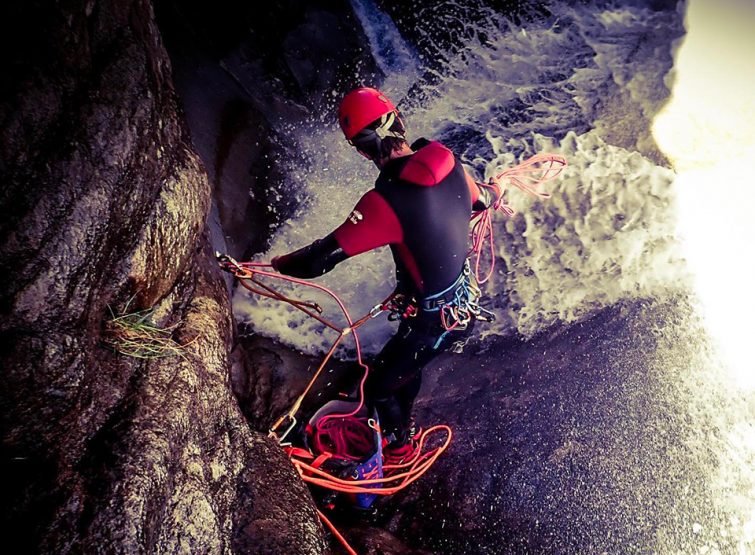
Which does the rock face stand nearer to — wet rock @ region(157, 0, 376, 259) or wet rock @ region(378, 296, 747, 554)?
wet rock @ region(157, 0, 376, 259)

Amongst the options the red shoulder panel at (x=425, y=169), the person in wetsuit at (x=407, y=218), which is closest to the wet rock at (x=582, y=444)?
the person in wetsuit at (x=407, y=218)

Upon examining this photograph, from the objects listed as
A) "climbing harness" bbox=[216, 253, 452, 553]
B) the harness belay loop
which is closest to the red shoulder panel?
the harness belay loop

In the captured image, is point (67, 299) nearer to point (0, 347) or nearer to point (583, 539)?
point (0, 347)

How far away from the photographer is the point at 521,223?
4719mm

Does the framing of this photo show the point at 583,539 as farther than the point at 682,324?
No

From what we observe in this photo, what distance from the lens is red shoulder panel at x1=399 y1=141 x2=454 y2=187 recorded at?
2508mm

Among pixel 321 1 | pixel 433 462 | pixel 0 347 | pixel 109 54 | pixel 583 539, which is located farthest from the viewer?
pixel 321 1

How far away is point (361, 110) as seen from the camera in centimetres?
268

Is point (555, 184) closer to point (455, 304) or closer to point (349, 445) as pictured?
point (455, 304)

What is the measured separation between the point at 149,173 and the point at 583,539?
3.49 meters

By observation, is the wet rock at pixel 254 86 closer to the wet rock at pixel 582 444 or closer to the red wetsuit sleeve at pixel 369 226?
the red wetsuit sleeve at pixel 369 226

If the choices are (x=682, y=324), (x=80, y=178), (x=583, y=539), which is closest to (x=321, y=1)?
(x=80, y=178)

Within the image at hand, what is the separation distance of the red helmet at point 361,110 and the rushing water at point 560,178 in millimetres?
1732

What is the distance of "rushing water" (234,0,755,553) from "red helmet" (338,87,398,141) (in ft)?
5.68
